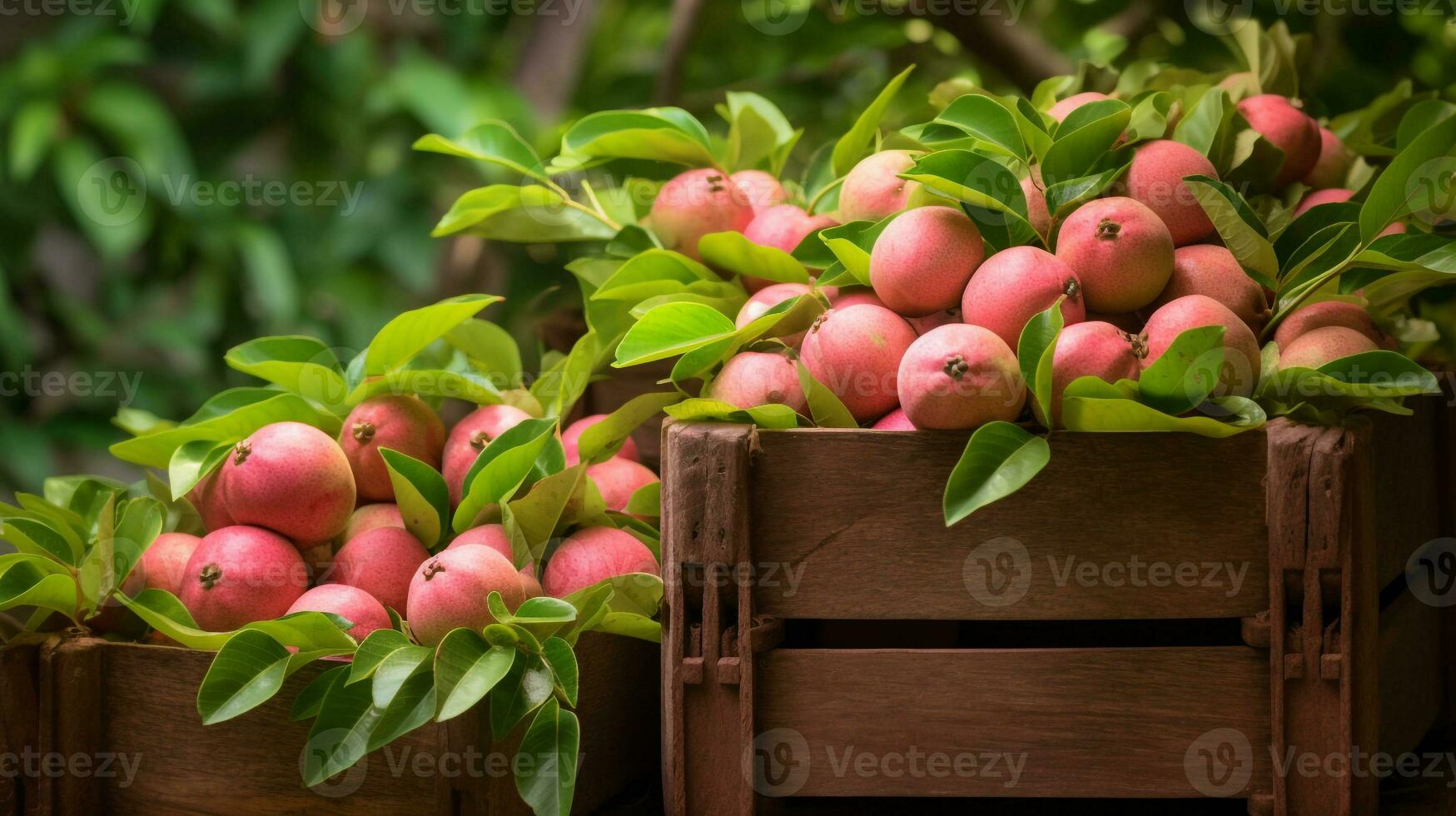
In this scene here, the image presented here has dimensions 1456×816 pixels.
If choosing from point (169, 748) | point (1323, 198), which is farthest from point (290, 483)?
point (1323, 198)

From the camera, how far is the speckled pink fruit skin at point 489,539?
735 millimetres

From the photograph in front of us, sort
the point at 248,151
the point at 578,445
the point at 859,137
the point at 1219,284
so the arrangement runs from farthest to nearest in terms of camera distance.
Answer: the point at 248,151 → the point at 859,137 → the point at 578,445 → the point at 1219,284

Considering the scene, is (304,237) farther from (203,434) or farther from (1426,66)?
(1426,66)

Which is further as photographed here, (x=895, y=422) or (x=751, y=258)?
(x=751, y=258)

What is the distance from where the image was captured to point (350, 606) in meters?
0.71

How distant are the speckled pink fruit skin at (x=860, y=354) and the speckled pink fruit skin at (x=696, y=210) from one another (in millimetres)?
209

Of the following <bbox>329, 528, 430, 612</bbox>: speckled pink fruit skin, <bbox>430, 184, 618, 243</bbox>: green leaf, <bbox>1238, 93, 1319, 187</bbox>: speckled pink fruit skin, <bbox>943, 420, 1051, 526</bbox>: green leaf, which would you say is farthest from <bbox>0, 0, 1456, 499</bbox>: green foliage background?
<bbox>943, 420, 1051, 526</bbox>: green leaf

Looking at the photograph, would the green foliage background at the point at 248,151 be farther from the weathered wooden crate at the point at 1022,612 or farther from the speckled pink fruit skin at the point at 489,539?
the weathered wooden crate at the point at 1022,612

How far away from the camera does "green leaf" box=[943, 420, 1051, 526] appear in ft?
1.96

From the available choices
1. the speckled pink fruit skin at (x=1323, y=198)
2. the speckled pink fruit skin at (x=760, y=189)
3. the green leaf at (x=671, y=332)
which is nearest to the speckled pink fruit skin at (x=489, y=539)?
the green leaf at (x=671, y=332)

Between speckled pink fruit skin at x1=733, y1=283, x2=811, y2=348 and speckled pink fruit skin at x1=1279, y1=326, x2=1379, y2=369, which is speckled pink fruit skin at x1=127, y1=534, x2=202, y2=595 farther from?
speckled pink fruit skin at x1=1279, y1=326, x2=1379, y2=369

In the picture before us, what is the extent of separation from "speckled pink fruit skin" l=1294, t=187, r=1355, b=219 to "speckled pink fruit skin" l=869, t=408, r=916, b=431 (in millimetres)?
346

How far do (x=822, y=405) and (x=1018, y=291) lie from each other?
13 centimetres

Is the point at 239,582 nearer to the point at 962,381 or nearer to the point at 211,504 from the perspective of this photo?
the point at 211,504
